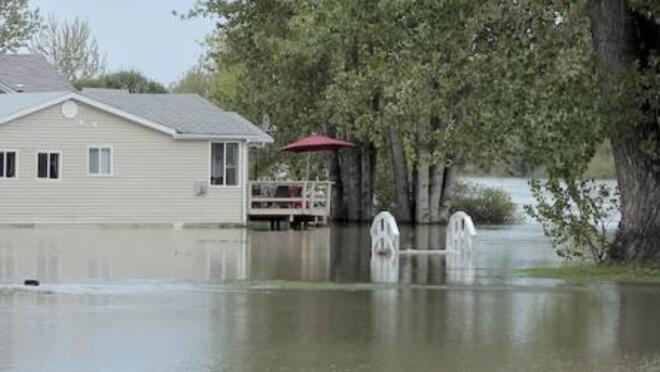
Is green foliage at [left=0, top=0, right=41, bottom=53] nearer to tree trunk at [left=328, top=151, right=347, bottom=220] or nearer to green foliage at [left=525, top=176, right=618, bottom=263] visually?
tree trunk at [left=328, top=151, right=347, bottom=220]

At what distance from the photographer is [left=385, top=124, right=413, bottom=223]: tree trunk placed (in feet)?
155

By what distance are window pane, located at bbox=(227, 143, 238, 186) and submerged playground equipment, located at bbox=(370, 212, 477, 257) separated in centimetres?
1346

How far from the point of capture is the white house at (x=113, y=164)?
37344mm

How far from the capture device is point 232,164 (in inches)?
1565

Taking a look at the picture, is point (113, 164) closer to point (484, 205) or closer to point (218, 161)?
point (218, 161)

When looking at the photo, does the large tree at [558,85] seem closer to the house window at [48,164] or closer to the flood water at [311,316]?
the flood water at [311,316]

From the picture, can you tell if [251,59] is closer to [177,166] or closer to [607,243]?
[177,166]

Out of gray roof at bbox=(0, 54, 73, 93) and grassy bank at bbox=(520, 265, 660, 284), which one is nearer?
grassy bank at bbox=(520, 265, 660, 284)

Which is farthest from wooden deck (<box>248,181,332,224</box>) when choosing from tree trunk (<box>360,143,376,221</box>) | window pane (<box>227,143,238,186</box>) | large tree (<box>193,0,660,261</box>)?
large tree (<box>193,0,660,261</box>)

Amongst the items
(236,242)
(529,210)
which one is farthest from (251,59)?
(529,210)

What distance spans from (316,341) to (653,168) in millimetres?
9349

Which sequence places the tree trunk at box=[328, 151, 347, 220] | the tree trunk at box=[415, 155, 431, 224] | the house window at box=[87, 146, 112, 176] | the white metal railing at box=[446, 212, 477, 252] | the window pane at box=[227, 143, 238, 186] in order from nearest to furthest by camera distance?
the white metal railing at box=[446, 212, 477, 252] → the house window at box=[87, 146, 112, 176] → the window pane at box=[227, 143, 238, 186] → the tree trunk at box=[415, 155, 431, 224] → the tree trunk at box=[328, 151, 347, 220]

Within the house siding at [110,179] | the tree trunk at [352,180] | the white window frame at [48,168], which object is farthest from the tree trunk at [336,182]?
the white window frame at [48,168]

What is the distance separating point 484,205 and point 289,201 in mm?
13247
